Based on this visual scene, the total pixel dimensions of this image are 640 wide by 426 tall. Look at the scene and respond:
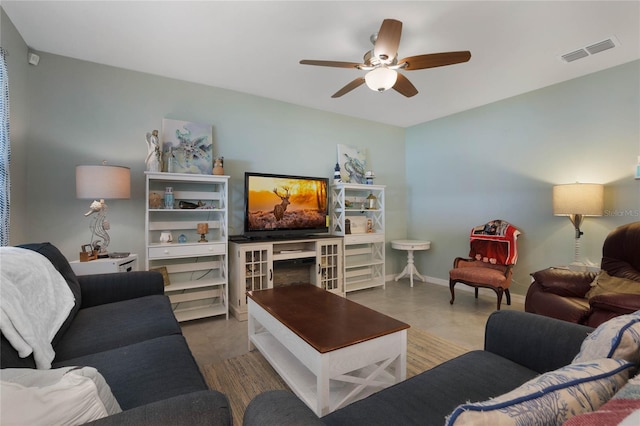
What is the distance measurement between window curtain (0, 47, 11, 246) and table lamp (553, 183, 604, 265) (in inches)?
185

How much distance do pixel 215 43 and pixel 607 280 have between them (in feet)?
→ 12.0

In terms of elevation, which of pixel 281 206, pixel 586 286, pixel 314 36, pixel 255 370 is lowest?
pixel 255 370

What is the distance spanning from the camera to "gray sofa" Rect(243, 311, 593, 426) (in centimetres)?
76

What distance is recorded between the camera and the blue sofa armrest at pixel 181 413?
0.64 m

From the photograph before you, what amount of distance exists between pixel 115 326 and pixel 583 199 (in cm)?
400

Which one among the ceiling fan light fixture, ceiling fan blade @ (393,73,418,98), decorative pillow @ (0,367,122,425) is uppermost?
ceiling fan blade @ (393,73,418,98)

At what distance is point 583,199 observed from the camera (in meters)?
2.71

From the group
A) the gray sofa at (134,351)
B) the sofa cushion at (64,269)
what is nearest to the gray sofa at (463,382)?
the gray sofa at (134,351)

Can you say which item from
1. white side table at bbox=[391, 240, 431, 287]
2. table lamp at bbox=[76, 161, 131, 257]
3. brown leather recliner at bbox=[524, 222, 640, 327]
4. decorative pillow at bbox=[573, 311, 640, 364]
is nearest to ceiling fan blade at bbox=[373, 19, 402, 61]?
decorative pillow at bbox=[573, 311, 640, 364]

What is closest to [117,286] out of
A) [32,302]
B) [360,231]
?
[32,302]

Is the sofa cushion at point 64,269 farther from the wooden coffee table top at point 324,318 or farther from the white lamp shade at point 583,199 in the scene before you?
the white lamp shade at point 583,199

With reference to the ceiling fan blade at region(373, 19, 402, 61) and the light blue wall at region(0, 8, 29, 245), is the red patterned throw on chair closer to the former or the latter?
the ceiling fan blade at region(373, 19, 402, 61)

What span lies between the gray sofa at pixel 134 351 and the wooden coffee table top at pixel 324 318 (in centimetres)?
57

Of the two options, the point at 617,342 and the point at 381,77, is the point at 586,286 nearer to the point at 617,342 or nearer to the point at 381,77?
the point at 617,342
